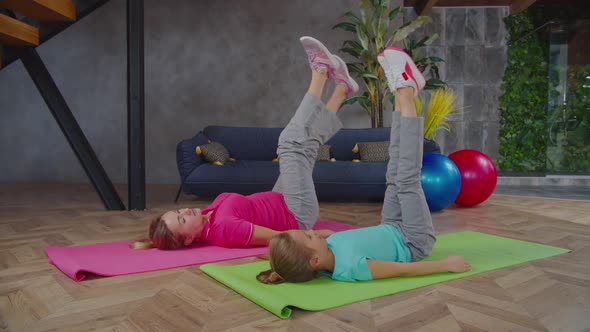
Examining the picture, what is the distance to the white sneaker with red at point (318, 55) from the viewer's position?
226 cm

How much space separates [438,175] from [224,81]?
3431 mm

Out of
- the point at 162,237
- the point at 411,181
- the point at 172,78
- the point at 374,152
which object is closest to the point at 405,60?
the point at 411,181

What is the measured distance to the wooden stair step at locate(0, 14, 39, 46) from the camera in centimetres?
327

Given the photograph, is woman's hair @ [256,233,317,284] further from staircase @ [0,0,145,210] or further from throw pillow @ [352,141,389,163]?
throw pillow @ [352,141,389,163]

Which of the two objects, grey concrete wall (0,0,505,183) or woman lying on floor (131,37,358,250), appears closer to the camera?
woman lying on floor (131,37,358,250)

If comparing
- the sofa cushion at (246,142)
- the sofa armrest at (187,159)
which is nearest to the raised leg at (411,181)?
the sofa armrest at (187,159)

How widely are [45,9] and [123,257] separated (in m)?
2.27

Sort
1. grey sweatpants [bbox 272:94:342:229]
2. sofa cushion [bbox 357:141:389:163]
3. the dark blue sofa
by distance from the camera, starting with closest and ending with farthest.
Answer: grey sweatpants [bbox 272:94:342:229] < the dark blue sofa < sofa cushion [bbox 357:141:389:163]

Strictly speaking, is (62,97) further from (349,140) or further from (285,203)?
(349,140)

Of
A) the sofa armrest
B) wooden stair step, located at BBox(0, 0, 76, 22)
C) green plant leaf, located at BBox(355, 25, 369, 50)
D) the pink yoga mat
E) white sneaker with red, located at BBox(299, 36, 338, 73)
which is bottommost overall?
the pink yoga mat

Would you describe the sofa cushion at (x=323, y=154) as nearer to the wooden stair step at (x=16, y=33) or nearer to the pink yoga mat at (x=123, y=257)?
the pink yoga mat at (x=123, y=257)

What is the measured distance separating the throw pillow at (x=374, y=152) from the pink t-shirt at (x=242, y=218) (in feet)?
7.04

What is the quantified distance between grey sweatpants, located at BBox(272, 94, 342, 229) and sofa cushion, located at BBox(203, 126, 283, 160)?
236cm

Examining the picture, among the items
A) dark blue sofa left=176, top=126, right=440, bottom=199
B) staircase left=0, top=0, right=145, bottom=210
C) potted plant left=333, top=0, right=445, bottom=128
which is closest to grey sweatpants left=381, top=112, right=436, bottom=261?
dark blue sofa left=176, top=126, right=440, bottom=199
